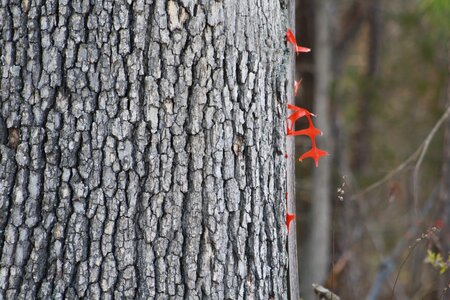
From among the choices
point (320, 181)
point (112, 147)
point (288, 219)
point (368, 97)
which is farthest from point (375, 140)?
point (112, 147)

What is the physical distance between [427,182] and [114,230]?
293 inches

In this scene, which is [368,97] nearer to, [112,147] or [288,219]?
[288,219]

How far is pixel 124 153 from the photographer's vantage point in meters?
2.43

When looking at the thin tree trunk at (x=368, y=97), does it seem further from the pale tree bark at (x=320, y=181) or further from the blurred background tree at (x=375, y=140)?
the pale tree bark at (x=320, y=181)

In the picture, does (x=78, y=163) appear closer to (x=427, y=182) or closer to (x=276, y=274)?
(x=276, y=274)

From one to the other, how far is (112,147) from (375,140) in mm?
8688

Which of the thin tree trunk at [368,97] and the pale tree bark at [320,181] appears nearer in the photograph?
the pale tree bark at [320,181]

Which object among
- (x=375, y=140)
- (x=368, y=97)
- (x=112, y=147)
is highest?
(x=368, y=97)

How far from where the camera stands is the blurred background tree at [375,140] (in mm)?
7414

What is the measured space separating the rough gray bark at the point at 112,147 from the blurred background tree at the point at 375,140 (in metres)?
3.69

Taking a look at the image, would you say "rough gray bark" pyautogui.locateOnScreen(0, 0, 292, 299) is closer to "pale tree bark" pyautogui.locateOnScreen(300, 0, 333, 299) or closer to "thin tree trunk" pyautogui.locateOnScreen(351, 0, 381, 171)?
"pale tree bark" pyautogui.locateOnScreen(300, 0, 333, 299)

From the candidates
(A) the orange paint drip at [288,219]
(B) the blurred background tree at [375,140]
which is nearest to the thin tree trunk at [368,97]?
(B) the blurred background tree at [375,140]

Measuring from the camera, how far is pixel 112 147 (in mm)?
2424

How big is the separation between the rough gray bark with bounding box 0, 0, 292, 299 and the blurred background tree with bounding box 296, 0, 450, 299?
145 inches
